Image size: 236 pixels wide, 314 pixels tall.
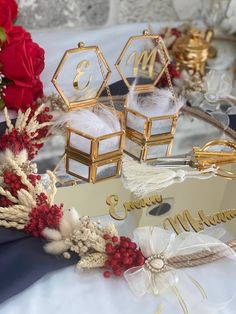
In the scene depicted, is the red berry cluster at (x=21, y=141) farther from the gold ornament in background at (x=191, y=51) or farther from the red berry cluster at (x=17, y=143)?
the gold ornament in background at (x=191, y=51)

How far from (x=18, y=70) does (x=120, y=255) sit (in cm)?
42

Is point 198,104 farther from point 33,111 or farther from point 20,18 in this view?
point 20,18

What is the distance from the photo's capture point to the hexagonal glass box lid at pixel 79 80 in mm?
797

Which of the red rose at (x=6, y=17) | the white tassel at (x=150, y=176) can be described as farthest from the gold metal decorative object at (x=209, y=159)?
the red rose at (x=6, y=17)

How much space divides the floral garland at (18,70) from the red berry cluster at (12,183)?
243 millimetres

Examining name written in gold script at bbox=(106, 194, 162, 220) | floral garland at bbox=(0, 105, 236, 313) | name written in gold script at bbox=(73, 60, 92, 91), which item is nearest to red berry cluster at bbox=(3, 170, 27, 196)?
floral garland at bbox=(0, 105, 236, 313)

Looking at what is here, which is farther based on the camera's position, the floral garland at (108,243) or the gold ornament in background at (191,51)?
the gold ornament in background at (191,51)

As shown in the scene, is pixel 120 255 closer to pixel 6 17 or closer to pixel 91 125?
pixel 91 125

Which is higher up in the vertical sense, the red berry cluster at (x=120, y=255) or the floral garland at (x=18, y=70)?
the floral garland at (x=18, y=70)

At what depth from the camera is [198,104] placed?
95cm

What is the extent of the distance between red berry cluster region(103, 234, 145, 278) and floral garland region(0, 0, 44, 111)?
1.20 ft

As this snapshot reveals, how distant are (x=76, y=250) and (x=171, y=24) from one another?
37.1 inches

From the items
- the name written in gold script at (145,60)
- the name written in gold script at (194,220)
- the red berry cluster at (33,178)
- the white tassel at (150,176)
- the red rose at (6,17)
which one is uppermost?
the red rose at (6,17)

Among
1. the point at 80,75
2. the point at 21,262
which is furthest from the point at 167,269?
the point at 80,75
